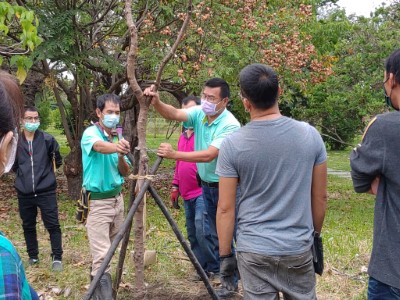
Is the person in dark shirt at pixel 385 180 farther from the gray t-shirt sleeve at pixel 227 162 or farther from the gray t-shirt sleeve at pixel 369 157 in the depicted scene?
the gray t-shirt sleeve at pixel 227 162

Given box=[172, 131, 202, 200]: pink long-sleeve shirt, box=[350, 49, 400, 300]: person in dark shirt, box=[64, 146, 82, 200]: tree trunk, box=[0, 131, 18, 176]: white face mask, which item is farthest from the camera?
box=[64, 146, 82, 200]: tree trunk

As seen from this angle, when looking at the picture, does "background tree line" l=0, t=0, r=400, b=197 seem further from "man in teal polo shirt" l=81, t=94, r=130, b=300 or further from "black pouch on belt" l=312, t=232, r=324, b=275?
"black pouch on belt" l=312, t=232, r=324, b=275

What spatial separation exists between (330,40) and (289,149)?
12367mm

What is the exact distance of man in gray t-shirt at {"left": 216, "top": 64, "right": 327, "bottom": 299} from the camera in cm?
304

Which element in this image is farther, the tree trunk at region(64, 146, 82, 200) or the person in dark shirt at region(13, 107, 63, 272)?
the tree trunk at region(64, 146, 82, 200)

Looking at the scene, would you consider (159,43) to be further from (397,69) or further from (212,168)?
(397,69)

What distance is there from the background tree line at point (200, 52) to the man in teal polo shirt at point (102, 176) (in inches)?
142

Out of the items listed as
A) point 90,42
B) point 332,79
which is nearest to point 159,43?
point 90,42

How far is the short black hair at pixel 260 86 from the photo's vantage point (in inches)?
121

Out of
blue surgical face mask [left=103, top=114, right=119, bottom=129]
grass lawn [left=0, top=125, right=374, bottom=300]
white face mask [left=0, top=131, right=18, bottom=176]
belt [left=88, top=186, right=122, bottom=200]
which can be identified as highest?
white face mask [left=0, top=131, right=18, bottom=176]

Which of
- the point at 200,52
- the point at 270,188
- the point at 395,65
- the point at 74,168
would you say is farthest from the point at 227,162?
the point at 74,168

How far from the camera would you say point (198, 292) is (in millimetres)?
5141

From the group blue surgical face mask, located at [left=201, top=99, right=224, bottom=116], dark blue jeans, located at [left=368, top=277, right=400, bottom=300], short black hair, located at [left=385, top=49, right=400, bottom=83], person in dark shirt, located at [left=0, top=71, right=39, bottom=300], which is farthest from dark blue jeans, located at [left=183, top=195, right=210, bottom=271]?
person in dark shirt, located at [left=0, top=71, right=39, bottom=300]

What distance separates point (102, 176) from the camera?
480cm
